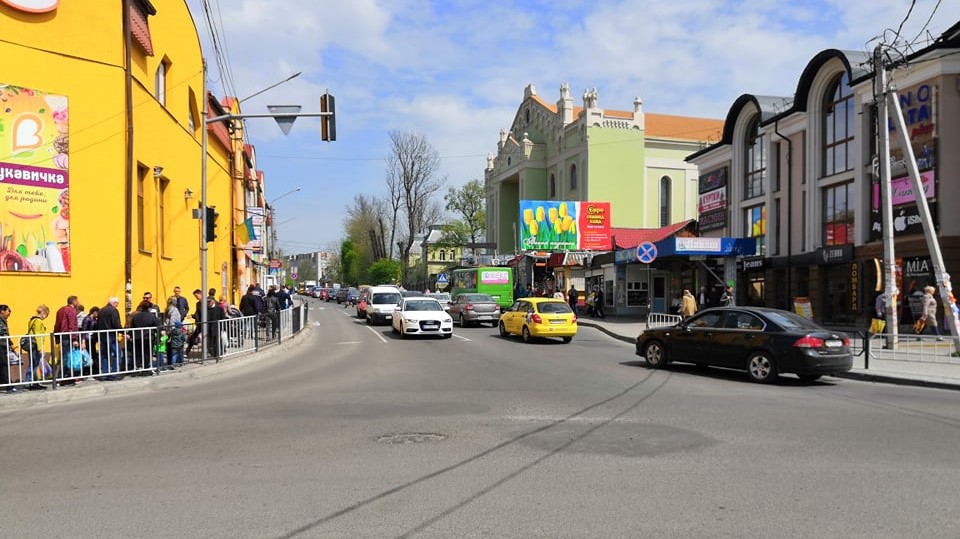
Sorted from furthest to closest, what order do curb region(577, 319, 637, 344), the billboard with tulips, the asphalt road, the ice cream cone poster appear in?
the billboard with tulips → curb region(577, 319, 637, 344) → the ice cream cone poster → the asphalt road

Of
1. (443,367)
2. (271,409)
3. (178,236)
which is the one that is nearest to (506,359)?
(443,367)

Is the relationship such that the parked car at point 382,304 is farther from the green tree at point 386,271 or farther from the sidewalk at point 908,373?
the green tree at point 386,271

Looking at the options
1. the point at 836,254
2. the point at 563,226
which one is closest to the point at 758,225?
the point at 836,254

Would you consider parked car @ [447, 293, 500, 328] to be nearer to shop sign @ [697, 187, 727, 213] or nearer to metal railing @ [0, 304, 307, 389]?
shop sign @ [697, 187, 727, 213]

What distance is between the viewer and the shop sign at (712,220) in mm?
36500

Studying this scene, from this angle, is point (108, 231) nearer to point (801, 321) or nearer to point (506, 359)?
point (506, 359)

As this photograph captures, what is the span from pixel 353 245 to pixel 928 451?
336 ft

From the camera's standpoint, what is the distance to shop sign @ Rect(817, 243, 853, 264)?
85.0 ft

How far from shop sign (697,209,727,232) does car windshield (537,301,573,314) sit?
1768cm

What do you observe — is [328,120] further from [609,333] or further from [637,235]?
[637,235]

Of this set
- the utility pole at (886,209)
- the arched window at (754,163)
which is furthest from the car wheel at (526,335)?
the arched window at (754,163)

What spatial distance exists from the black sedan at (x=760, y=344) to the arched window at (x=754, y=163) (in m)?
21.1

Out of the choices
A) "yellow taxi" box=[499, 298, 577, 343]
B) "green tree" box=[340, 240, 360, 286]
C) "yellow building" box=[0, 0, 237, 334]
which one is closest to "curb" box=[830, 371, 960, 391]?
"yellow taxi" box=[499, 298, 577, 343]

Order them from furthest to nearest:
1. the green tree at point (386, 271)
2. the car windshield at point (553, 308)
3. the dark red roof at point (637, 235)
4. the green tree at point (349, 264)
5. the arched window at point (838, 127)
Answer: the green tree at point (349, 264), the green tree at point (386, 271), the dark red roof at point (637, 235), the arched window at point (838, 127), the car windshield at point (553, 308)
